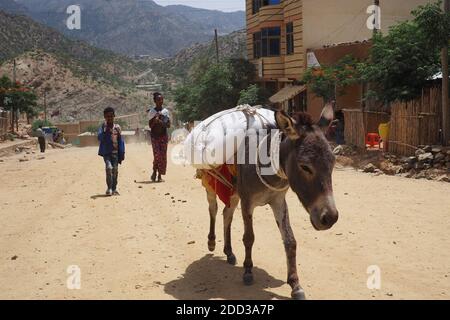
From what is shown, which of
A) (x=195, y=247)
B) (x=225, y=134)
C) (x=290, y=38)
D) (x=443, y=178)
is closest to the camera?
(x=225, y=134)

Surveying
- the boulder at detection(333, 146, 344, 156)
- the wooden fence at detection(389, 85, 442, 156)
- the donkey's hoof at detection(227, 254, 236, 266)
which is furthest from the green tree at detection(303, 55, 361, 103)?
the donkey's hoof at detection(227, 254, 236, 266)

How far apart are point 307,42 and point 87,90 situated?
175 feet

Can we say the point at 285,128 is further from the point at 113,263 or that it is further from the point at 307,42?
the point at 307,42

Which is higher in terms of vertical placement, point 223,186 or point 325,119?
point 325,119

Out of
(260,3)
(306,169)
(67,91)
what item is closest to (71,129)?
(67,91)

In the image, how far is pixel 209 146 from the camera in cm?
554

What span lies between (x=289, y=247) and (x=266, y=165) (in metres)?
0.79

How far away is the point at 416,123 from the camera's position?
14.4 m

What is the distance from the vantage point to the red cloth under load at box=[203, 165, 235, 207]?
5594 mm

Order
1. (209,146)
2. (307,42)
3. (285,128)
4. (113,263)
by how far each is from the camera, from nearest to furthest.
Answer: (285,128) < (209,146) < (113,263) < (307,42)

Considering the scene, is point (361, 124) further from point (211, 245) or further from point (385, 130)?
point (211, 245)

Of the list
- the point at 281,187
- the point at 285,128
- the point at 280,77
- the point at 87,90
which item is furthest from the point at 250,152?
the point at 87,90
